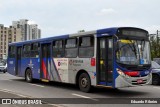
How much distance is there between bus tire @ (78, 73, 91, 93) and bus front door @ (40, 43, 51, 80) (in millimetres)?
3391

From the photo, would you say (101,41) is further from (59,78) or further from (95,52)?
(59,78)

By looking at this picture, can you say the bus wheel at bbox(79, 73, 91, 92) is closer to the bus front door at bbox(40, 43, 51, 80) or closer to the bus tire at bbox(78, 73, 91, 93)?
the bus tire at bbox(78, 73, 91, 93)

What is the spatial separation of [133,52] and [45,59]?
633 centimetres

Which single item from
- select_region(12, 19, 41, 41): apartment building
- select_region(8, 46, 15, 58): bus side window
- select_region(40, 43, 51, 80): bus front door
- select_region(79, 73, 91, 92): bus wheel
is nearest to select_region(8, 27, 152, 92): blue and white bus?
select_region(79, 73, 91, 92): bus wheel

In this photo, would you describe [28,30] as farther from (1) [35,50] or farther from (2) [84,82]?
(2) [84,82]

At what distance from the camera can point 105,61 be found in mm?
13102

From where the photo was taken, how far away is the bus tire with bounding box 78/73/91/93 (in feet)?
46.1

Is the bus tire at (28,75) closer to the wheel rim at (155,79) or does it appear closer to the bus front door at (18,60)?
the bus front door at (18,60)

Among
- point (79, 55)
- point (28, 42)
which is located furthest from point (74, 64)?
point (28, 42)

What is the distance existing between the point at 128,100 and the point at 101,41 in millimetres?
2943

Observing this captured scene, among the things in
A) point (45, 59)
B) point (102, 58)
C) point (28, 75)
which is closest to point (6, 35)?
point (28, 75)

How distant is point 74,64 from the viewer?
15070 millimetres

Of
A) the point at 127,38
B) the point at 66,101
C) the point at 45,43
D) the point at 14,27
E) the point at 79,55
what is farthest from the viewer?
the point at 14,27

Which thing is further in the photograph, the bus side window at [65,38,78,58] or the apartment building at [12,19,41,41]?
the apartment building at [12,19,41,41]
